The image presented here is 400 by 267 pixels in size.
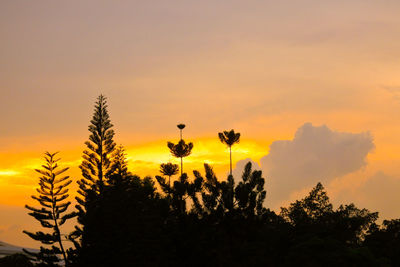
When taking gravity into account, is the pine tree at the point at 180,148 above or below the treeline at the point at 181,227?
above

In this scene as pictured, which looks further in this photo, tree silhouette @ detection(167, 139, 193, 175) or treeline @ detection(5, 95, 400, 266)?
tree silhouette @ detection(167, 139, 193, 175)

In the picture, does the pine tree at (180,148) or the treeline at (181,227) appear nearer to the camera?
the treeline at (181,227)

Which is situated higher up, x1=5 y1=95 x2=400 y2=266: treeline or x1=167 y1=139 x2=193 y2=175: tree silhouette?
x1=167 y1=139 x2=193 y2=175: tree silhouette

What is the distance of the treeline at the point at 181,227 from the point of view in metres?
43.1

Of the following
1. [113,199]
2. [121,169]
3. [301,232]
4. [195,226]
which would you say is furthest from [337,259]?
[121,169]

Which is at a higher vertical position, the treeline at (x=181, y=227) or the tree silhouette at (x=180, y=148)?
the tree silhouette at (x=180, y=148)

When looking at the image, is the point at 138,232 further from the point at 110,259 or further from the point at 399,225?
the point at 399,225

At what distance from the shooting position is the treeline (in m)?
43.1

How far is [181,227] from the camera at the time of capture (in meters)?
53.3

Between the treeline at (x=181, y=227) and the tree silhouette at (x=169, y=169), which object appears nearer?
the treeline at (x=181, y=227)

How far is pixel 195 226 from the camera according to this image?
52938 mm

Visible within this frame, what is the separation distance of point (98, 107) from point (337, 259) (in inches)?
1115

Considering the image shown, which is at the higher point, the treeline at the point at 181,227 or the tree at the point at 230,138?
the tree at the point at 230,138

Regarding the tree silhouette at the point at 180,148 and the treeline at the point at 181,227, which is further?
the tree silhouette at the point at 180,148
